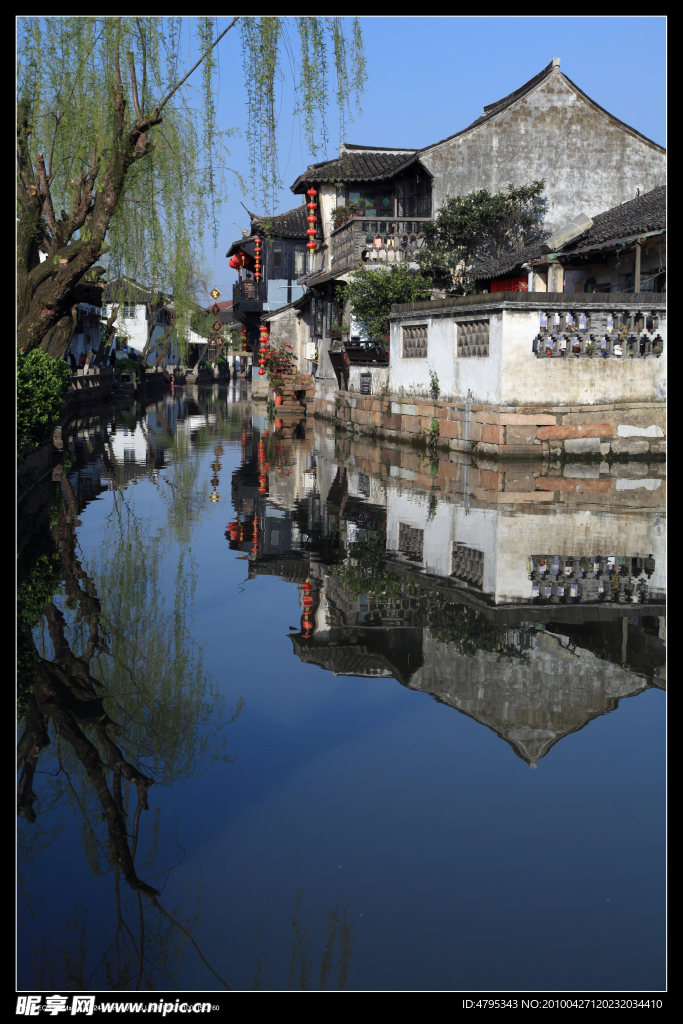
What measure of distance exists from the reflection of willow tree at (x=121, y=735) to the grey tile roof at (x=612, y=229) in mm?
14424

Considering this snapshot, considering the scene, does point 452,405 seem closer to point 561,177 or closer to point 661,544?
point 661,544

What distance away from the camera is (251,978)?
2881mm

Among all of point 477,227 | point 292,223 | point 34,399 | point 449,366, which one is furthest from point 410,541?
point 292,223

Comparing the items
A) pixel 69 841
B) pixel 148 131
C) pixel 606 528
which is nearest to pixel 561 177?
pixel 148 131

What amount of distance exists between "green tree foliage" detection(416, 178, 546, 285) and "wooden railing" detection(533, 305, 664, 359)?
9.70m

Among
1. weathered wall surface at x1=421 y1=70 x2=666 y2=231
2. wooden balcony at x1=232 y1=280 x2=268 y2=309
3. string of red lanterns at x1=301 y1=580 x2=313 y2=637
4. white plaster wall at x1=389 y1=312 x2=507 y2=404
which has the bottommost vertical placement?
string of red lanterns at x1=301 y1=580 x2=313 y2=637

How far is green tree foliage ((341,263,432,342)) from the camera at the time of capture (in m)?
24.4

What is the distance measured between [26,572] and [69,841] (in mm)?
4917

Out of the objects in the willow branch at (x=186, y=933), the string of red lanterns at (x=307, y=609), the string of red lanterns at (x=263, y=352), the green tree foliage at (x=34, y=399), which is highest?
the string of red lanterns at (x=263, y=352)

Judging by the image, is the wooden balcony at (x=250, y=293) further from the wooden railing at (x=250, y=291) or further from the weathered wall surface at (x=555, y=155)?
the weathered wall surface at (x=555, y=155)

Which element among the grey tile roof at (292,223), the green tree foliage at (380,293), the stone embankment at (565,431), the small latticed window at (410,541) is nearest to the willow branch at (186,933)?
the small latticed window at (410,541)

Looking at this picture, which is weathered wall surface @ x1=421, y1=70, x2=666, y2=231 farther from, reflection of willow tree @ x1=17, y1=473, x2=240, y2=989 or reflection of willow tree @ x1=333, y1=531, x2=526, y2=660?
reflection of willow tree @ x1=17, y1=473, x2=240, y2=989

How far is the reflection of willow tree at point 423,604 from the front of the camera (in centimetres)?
617

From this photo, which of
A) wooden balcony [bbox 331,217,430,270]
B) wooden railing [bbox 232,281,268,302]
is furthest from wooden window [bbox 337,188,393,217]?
wooden railing [bbox 232,281,268,302]
